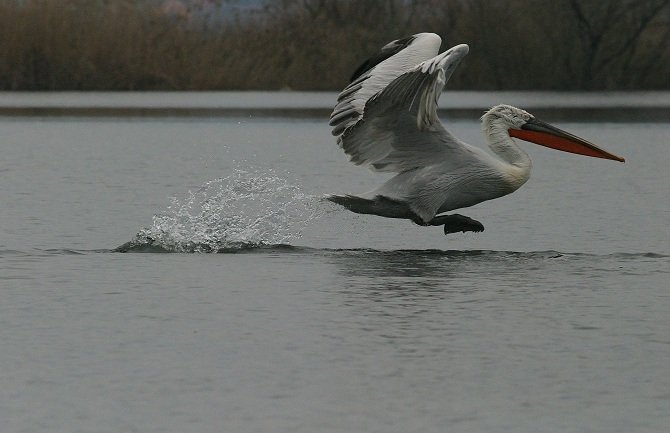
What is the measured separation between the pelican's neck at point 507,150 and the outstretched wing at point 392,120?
387 mm

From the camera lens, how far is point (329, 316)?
7066 mm

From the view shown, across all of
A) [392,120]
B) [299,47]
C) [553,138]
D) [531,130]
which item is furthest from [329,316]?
[299,47]

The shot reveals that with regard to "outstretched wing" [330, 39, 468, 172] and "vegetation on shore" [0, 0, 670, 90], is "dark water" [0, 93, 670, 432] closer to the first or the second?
"outstretched wing" [330, 39, 468, 172]

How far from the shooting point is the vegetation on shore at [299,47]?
2697cm

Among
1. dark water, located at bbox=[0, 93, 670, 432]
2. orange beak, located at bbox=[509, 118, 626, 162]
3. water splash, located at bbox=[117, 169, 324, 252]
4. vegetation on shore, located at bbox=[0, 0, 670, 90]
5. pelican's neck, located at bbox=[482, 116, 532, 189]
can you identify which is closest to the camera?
dark water, located at bbox=[0, 93, 670, 432]

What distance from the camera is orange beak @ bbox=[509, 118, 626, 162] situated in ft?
31.7

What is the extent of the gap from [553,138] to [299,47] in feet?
63.0

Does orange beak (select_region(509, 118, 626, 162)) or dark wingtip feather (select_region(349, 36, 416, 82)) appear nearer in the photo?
dark wingtip feather (select_region(349, 36, 416, 82))

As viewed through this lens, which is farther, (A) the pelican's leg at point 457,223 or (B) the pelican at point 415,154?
(A) the pelican's leg at point 457,223

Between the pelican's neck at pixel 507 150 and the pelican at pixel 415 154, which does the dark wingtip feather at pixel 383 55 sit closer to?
the pelican at pixel 415 154

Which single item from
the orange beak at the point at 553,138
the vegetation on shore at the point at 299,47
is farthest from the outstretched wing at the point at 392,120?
the vegetation on shore at the point at 299,47

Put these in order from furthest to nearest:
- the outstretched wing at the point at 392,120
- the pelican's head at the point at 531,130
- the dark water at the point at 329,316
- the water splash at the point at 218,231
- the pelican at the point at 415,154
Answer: the pelican's head at the point at 531,130 < the water splash at the point at 218,231 < the pelican at the point at 415,154 < the outstretched wing at the point at 392,120 < the dark water at the point at 329,316

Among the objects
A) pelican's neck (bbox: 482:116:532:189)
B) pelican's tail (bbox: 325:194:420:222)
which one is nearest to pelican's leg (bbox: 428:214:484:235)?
pelican's tail (bbox: 325:194:420:222)

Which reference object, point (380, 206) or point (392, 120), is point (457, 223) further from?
point (392, 120)
